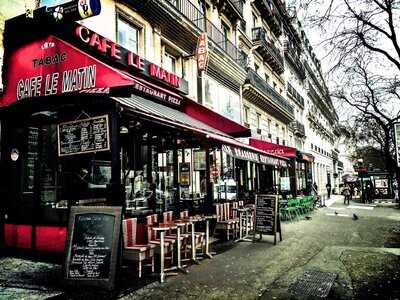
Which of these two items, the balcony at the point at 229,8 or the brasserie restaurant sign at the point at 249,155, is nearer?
the brasserie restaurant sign at the point at 249,155

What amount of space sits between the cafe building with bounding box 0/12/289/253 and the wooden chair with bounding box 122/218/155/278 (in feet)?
1.50

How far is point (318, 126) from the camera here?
154 feet

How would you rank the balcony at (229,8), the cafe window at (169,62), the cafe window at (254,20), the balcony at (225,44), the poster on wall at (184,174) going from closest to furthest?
→ the poster on wall at (184,174) < the cafe window at (169,62) < the balcony at (225,44) < the balcony at (229,8) < the cafe window at (254,20)

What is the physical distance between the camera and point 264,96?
22203 millimetres

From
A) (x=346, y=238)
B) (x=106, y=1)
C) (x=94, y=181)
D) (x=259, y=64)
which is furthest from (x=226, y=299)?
(x=259, y=64)

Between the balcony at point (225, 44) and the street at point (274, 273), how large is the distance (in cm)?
961

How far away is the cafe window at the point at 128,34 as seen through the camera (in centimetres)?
1083

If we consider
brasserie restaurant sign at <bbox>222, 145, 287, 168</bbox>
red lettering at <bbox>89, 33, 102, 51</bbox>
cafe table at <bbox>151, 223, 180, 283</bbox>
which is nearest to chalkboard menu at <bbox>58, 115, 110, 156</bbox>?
cafe table at <bbox>151, 223, 180, 283</bbox>

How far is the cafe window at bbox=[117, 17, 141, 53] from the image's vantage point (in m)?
10.8

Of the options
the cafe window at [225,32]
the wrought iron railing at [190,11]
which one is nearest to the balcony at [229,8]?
the cafe window at [225,32]

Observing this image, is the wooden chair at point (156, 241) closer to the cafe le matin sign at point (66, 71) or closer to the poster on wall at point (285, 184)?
the cafe le matin sign at point (66, 71)

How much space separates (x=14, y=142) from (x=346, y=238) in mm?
9200

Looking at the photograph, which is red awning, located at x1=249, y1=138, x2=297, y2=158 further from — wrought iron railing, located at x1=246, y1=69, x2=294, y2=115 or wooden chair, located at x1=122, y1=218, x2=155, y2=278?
wooden chair, located at x1=122, y1=218, x2=155, y2=278

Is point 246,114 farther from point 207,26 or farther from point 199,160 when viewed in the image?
point 199,160
